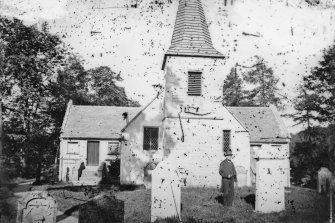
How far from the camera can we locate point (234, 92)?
39.8 meters

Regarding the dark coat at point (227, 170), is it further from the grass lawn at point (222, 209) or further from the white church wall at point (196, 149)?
the white church wall at point (196, 149)

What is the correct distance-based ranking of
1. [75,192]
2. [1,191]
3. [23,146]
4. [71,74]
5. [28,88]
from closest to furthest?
[1,191] → [75,192] → [23,146] → [28,88] → [71,74]

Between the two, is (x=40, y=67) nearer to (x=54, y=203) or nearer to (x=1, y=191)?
(x=1, y=191)

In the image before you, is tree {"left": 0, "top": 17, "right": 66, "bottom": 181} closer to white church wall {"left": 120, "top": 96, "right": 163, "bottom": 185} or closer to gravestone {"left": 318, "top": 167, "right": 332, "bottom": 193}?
white church wall {"left": 120, "top": 96, "right": 163, "bottom": 185}

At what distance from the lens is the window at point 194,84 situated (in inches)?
731

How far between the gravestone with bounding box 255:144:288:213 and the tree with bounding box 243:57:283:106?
25763mm

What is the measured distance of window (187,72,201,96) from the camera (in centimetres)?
1858

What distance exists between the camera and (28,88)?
24.2m

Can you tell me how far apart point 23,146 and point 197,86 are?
13463 mm

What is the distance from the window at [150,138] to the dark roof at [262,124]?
6.81 m

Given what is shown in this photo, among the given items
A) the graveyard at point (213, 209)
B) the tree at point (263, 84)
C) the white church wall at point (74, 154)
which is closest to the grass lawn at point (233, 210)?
the graveyard at point (213, 209)

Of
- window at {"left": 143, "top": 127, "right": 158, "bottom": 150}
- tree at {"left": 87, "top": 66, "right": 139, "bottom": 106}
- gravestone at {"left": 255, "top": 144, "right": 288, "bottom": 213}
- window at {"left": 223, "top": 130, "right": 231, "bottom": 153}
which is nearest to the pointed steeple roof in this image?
window at {"left": 223, "top": 130, "right": 231, "bottom": 153}

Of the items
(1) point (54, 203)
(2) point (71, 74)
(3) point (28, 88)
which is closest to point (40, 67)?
(3) point (28, 88)

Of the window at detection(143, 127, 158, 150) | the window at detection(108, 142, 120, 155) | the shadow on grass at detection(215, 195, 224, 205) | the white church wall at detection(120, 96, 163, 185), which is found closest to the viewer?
the shadow on grass at detection(215, 195, 224, 205)
